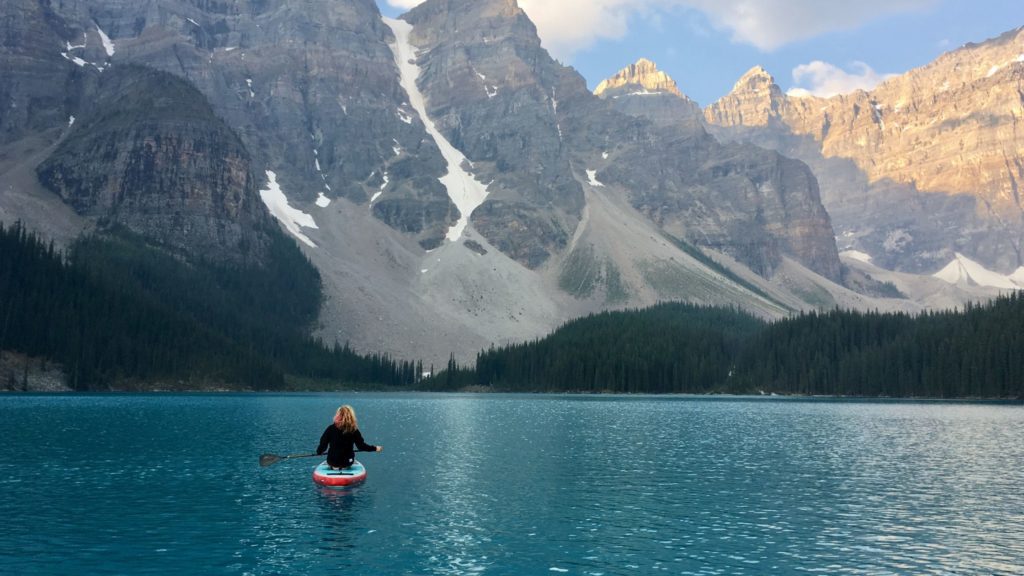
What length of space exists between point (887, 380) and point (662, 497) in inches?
6547

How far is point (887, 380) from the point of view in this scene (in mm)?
191625

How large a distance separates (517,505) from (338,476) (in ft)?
33.3

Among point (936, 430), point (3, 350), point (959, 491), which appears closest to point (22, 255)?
point (3, 350)

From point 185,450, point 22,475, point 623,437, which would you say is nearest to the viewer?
point 22,475

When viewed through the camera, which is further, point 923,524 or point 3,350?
point 3,350

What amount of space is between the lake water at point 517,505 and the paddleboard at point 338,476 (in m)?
0.60

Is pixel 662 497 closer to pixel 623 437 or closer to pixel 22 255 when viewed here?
pixel 623 437

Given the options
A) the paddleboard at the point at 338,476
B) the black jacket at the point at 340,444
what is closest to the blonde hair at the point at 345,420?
the black jacket at the point at 340,444

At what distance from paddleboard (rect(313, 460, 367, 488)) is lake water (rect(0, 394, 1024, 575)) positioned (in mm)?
598

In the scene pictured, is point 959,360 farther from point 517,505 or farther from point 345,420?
point 345,420

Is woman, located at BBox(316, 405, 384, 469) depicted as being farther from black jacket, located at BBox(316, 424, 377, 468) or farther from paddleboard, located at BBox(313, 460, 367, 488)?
paddleboard, located at BBox(313, 460, 367, 488)

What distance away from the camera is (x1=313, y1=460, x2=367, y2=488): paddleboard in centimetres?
4528


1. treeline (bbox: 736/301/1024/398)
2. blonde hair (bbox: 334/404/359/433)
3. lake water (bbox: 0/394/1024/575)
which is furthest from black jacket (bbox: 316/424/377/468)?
treeline (bbox: 736/301/1024/398)

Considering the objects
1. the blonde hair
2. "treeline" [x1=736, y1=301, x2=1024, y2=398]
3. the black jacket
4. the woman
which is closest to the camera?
the blonde hair
